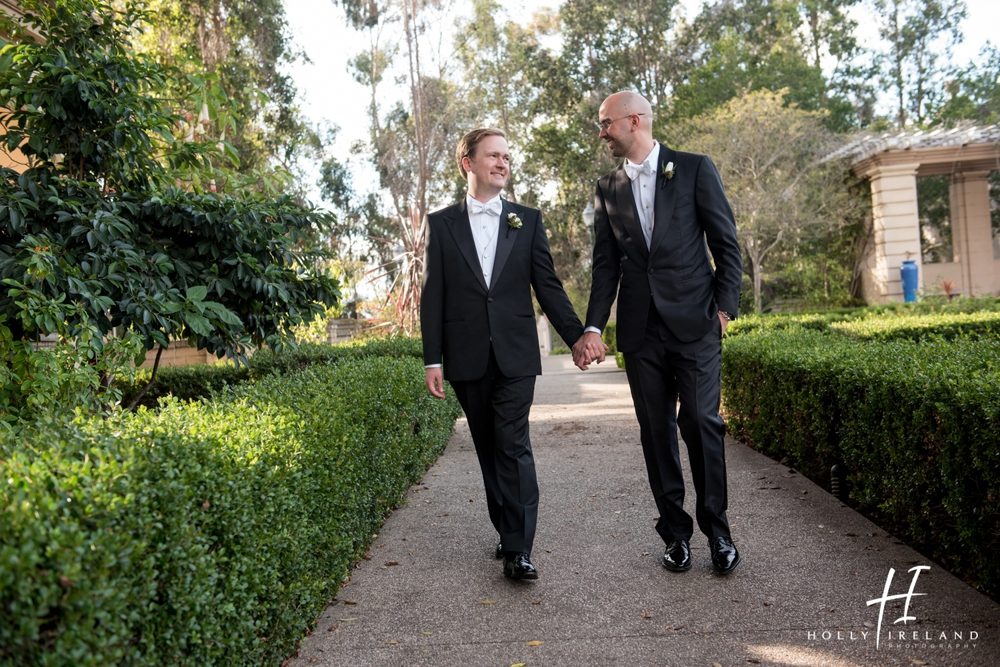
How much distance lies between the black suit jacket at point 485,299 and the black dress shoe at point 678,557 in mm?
1065

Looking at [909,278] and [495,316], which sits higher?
[909,278]

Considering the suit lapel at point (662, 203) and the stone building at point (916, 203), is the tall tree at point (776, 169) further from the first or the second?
the suit lapel at point (662, 203)

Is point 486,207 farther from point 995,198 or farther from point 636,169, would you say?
point 995,198

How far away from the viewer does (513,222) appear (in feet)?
14.8

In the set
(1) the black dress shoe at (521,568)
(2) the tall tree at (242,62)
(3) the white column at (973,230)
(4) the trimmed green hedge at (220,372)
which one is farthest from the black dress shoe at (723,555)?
(3) the white column at (973,230)

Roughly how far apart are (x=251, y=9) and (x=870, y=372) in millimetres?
22216

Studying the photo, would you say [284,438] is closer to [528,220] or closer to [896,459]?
[528,220]

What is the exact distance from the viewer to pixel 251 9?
77.2 feet

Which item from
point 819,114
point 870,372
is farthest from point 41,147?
point 819,114

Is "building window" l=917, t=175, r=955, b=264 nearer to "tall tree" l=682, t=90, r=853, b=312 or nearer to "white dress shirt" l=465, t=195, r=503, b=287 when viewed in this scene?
"tall tree" l=682, t=90, r=853, b=312

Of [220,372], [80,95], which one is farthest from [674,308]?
[220,372]

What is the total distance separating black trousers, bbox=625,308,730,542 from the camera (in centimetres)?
428

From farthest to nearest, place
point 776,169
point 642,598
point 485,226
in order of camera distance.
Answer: point 776,169 → point 485,226 → point 642,598

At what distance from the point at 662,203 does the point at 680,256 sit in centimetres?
27
